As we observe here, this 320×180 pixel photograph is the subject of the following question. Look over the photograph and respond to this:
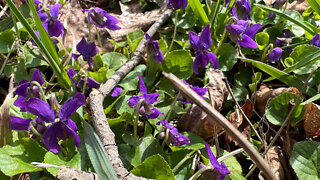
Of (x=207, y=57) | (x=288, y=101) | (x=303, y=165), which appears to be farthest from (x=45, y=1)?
(x=303, y=165)

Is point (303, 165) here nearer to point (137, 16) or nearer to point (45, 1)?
point (137, 16)

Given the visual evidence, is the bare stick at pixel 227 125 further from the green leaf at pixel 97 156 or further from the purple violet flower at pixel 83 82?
the purple violet flower at pixel 83 82

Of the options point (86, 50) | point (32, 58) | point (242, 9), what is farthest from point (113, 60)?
point (242, 9)

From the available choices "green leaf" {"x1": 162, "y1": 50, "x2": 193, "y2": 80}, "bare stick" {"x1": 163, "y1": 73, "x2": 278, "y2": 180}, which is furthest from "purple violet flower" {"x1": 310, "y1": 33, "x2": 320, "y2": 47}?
"bare stick" {"x1": 163, "y1": 73, "x2": 278, "y2": 180}

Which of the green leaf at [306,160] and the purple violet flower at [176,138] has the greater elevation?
the purple violet flower at [176,138]

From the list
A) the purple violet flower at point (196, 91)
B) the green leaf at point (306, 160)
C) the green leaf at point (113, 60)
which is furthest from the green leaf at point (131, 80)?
A: the green leaf at point (306, 160)

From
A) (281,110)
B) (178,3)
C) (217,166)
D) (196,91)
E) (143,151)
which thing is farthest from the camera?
(178,3)

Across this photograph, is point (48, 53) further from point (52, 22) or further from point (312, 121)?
point (312, 121)
